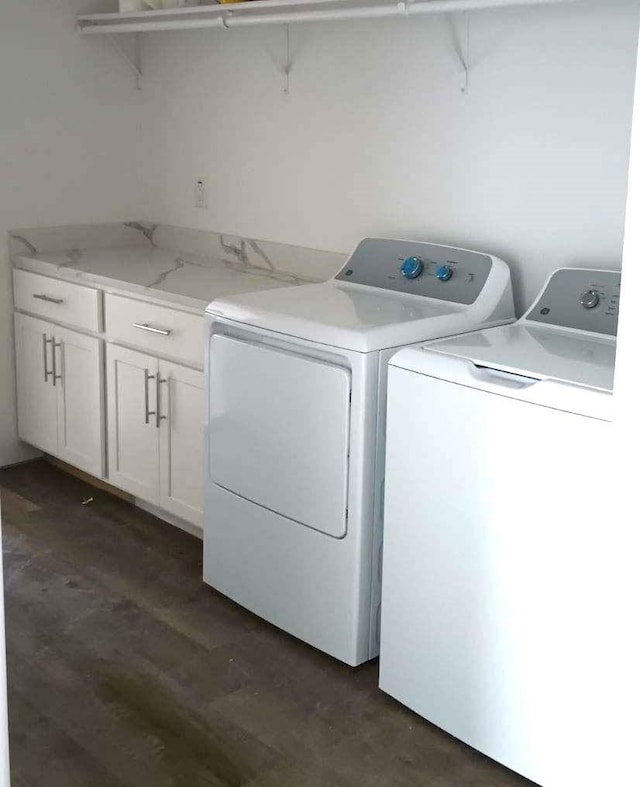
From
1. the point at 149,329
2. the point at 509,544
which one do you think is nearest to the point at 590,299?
the point at 509,544

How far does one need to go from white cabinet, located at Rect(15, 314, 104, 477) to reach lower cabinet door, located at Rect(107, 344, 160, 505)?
0.24 feet

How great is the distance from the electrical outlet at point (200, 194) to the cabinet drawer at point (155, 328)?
0.64m

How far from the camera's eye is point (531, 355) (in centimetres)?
240

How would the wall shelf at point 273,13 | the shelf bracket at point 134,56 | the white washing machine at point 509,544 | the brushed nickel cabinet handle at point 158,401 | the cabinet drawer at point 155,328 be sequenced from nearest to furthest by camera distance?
the white washing machine at point 509,544 < the wall shelf at point 273,13 < the cabinet drawer at point 155,328 < the brushed nickel cabinet handle at point 158,401 < the shelf bracket at point 134,56

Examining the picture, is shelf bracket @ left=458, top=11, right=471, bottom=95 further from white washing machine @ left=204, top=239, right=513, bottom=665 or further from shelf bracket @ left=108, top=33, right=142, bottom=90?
shelf bracket @ left=108, top=33, right=142, bottom=90

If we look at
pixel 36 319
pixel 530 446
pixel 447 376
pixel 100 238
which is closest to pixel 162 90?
pixel 100 238

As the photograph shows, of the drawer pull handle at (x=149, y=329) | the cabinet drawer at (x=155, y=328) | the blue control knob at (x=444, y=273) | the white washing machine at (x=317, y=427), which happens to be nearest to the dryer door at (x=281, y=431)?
the white washing machine at (x=317, y=427)

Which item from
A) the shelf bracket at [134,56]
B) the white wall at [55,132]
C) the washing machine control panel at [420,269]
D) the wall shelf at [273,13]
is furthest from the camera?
the shelf bracket at [134,56]

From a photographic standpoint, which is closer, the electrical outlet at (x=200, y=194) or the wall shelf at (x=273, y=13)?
the wall shelf at (x=273, y=13)

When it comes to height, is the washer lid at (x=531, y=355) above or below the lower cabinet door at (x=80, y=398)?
above

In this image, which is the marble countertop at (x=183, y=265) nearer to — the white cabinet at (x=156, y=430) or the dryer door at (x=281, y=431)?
the white cabinet at (x=156, y=430)

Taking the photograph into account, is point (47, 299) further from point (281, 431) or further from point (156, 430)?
point (281, 431)

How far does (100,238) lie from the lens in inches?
167

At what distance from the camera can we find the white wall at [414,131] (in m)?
2.70
